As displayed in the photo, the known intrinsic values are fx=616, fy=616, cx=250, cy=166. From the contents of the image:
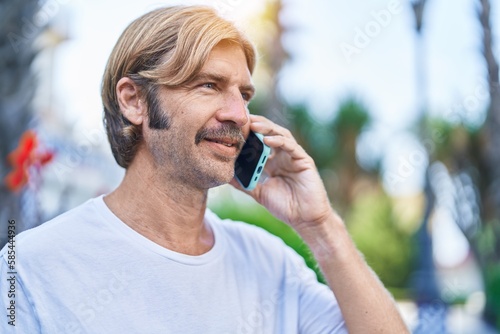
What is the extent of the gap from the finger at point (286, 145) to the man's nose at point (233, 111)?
147 millimetres

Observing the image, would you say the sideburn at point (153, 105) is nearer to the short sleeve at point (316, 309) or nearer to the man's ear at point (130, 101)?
the man's ear at point (130, 101)

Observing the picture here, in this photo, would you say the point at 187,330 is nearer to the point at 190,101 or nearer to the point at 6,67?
the point at 190,101

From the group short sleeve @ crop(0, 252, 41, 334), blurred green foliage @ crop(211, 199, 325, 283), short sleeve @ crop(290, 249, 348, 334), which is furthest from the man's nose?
blurred green foliage @ crop(211, 199, 325, 283)

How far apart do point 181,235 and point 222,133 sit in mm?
359

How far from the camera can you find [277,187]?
221 centimetres

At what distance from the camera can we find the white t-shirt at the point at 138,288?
168 cm

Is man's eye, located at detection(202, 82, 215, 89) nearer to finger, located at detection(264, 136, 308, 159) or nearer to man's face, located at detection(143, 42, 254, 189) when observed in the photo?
man's face, located at detection(143, 42, 254, 189)

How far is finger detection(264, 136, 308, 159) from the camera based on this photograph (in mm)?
2070

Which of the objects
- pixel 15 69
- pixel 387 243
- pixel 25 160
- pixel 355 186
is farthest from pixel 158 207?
pixel 355 186

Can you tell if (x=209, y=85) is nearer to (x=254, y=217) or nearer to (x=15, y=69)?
(x=15, y=69)

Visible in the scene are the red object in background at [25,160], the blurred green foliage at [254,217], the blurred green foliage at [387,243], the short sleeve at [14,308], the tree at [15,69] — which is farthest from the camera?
the blurred green foliage at [387,243]

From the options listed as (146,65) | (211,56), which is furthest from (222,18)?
(146,65)

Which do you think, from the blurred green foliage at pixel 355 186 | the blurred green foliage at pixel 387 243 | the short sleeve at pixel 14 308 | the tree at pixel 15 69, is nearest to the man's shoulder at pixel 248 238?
the short sleeve at pixel 14 308

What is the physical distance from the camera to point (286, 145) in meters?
2.10
